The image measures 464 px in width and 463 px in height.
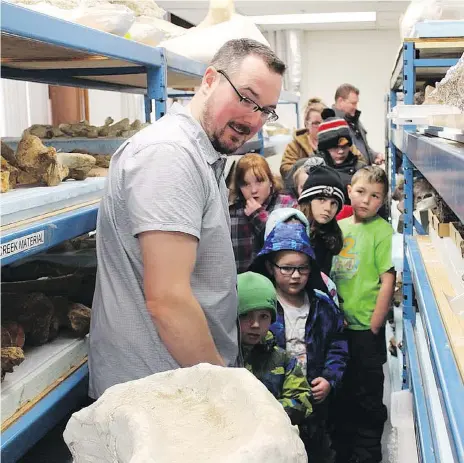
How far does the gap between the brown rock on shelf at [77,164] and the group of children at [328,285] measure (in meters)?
0.80

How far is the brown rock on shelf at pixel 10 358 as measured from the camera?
5.61 feet

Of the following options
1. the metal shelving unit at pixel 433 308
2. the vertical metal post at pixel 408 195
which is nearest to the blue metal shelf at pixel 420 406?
the metal shelving unit at pixel 433 308

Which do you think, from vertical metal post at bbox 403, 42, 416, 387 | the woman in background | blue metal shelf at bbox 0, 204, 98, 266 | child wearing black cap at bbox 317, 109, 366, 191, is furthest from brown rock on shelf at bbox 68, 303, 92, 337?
the woman in background

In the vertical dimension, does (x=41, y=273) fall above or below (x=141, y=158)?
below

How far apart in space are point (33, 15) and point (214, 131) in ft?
1.69

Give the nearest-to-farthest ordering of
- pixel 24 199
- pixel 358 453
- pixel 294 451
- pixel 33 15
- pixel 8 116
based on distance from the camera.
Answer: pixel 294 451 < pixel 33 15 < pixel 24 199 < pixel 358 453 < pixel 8 116

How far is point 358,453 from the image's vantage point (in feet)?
10.6

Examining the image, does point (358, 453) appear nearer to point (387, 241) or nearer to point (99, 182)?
point (387, 241)

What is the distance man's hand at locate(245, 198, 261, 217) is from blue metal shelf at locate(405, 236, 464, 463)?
1.48 m

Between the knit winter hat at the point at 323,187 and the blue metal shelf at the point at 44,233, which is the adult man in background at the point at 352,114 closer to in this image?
the knit winter hat at the point at 323,187

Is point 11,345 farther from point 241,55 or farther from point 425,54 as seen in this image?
point 425,54

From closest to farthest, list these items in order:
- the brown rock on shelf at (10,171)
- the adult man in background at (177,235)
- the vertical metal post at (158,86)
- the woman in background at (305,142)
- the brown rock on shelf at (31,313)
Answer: the adult man in background at (177,235)
the brown rock on shelf at (10,171)
the brown rock on shelf at (31,313)
the vertical metal post at (158,86)
the woman in background at (305,142)

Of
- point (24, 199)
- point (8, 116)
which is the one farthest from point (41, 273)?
point (8, 116)

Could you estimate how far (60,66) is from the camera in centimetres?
286
